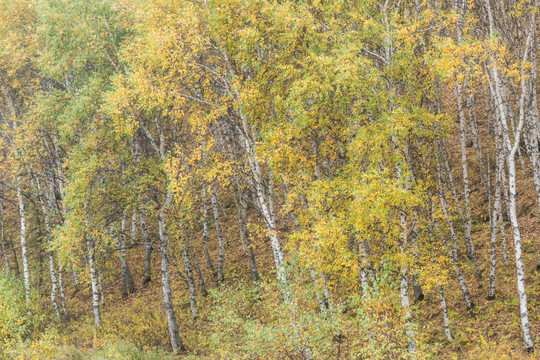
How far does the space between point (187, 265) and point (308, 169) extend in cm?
901

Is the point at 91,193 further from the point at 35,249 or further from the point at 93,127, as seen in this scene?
the point at 35,249

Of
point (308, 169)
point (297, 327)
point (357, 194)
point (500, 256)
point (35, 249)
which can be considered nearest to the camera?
point (297, 327)

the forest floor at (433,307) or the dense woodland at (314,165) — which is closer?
the dense woodland at (314,165)

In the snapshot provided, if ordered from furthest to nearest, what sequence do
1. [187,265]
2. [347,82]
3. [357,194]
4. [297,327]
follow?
1. [187,265]
2. [347,82]
3. [357,194]
4. [297,327]

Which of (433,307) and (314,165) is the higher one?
(314,165)

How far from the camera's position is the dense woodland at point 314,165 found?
11367mm

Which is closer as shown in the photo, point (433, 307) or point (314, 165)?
point (314, 165)

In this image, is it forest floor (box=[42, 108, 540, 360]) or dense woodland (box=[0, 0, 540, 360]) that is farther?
forest floor (box=[42, 108, 540, 360])

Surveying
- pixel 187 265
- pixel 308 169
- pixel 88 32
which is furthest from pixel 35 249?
pixel 308 169

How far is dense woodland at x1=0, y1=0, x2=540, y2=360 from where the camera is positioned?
1137 centimetres

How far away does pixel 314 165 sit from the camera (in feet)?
49.0

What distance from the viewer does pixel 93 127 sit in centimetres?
1919

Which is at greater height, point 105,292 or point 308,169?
point 308,169

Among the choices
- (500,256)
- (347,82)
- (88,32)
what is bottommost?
(500,256)
